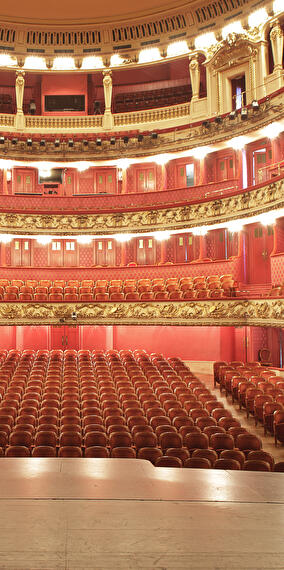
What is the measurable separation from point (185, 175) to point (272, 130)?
4.60 m

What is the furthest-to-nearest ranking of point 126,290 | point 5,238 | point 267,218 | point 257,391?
point 5,238, point 126,290, point 267,218, point 257,391

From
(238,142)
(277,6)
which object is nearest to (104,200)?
(238,142)

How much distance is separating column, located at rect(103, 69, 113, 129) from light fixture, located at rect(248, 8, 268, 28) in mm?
6157

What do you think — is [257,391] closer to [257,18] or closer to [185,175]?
[185,175]

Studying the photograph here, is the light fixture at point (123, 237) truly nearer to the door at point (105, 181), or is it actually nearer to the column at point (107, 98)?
the door at point (105, 181)

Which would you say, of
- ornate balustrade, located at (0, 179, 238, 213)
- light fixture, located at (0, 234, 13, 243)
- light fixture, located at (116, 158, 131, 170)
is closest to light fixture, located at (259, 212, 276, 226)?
ornate balustrade, located at (0, 179, 238, 213)

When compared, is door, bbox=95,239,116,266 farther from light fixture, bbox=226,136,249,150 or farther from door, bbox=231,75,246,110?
door, bbox=231,75,246,110

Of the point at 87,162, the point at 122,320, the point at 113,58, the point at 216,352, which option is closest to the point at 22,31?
the point at 113,58

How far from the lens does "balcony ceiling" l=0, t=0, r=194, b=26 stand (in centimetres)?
1830

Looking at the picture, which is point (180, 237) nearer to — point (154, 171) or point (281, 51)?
point (154, 171)

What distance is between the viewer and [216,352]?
46.4 feet

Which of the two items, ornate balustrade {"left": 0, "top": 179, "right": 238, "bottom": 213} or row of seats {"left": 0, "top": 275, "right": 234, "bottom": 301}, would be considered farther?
ornate balustrade {"left": 0, "top": 179, "right": 238, "bottom": 213}

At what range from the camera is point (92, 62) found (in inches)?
796

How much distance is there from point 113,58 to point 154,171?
17.4 ft
